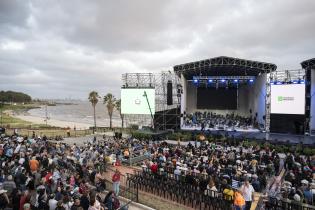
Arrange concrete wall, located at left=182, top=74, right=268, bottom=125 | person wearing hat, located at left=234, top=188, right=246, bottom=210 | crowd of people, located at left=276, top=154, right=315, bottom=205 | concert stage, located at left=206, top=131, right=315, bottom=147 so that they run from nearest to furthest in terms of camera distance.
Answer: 1. person wearing hat, located at left=234, top=188, right=246, bottom=210
2. crowd of people, located at left=276, top=154, right=315, bottom=205
3. concert stage, located at left=206, top=131, right=315, bottom=147
4. concrete wall, located at left=182, top=74, right=268, bottom=125

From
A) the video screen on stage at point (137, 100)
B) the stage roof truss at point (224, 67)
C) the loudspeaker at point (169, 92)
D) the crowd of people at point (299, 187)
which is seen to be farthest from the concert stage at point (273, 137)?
the crowd of people at point (299, 187)

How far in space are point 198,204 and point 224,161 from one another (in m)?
4.07

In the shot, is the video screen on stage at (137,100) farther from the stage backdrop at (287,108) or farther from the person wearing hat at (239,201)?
the person wearing hat at (239,201)

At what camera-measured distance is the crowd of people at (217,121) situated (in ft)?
106

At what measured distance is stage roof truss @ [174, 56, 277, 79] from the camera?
29234 millimetres

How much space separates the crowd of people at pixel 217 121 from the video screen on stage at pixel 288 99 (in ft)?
13.2


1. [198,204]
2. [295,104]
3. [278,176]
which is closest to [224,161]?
[278,176]

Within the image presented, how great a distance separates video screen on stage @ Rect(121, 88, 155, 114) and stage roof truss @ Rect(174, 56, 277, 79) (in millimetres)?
4359

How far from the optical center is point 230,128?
31.8 meters

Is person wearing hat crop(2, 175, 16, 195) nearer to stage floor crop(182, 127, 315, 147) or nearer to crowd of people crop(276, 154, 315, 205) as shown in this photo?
crowd of people crop(276, 154, 315, 205)

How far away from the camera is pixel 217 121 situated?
110 feet

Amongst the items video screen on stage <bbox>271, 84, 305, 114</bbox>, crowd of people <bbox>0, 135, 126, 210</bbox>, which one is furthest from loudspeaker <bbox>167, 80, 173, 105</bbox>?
crowd of people <bbox>0, 135, 126, 210</bbox>

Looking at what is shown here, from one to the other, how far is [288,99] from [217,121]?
8503mm

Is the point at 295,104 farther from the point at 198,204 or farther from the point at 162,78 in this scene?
the point at 198,204
